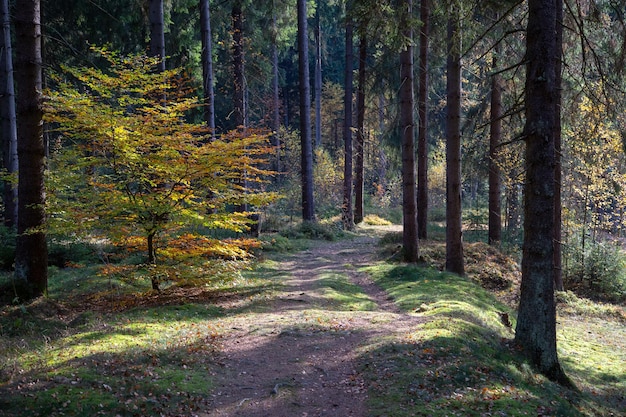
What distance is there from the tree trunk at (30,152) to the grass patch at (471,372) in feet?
19.1

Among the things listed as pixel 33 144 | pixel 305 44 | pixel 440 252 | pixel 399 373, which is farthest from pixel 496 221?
pixel 33 144

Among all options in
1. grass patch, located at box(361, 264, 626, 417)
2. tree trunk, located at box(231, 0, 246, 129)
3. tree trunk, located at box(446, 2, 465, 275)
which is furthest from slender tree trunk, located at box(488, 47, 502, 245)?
tree trunk, located at box(231, 0, 246, 129)

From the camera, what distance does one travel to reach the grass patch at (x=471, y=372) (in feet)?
18.6

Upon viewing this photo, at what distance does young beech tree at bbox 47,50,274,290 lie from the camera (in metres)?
8.31

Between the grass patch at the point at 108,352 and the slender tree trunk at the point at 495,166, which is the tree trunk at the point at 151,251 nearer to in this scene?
the grass patch at the point at 108,352

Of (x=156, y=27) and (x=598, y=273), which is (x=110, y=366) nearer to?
(x=156, y=27)

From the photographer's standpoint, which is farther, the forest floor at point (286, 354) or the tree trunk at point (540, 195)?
the tree trunk at point (540, 195)

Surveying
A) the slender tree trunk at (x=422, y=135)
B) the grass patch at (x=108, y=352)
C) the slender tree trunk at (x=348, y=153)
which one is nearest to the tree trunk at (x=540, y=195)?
the grass patch at (x=108, y=352)

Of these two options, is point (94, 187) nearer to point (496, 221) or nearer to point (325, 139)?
point (496, 221)

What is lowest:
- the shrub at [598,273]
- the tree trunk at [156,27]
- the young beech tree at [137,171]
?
the shrub at [598,273]

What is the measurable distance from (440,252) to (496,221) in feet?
10.4

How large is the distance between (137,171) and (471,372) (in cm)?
627

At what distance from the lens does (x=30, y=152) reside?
8281mm

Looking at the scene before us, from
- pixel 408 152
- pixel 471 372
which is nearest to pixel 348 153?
pixel 408 152
